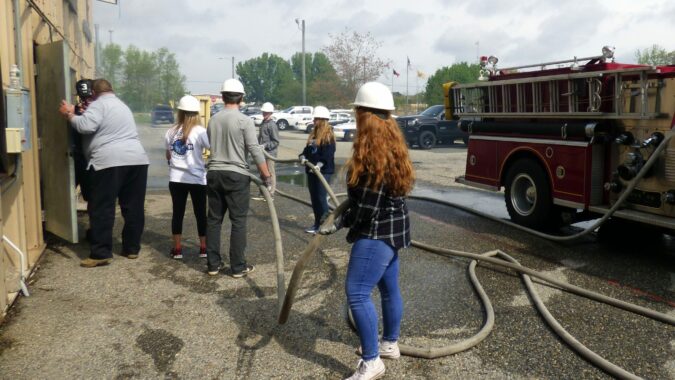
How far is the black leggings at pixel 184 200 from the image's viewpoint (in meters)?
5.95

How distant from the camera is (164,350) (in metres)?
3.92

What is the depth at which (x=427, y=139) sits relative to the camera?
22.2 meters

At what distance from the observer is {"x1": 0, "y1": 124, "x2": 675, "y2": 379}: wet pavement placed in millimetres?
3730

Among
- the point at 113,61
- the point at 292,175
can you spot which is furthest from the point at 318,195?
the point at 113,61

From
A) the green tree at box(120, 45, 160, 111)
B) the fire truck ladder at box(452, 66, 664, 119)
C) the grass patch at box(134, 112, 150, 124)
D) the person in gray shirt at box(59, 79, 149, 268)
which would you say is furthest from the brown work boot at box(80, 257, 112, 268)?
the green tree at box(120, 45, 160, 111)

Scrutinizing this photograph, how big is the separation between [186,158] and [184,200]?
474 millimetres

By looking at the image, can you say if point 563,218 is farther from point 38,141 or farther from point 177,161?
point 38,141

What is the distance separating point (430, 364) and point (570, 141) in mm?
4020

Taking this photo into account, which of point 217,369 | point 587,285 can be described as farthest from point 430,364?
point 587,285

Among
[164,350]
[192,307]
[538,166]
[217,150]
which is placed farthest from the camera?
[538,166]

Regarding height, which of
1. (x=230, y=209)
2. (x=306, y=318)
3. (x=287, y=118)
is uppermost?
(x=287, y=118)

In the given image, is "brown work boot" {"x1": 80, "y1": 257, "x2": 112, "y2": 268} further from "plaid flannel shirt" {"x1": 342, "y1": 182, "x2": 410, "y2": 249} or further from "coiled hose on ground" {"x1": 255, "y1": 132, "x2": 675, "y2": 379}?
"plaid flannel shirt" {"x1": 342, "y1": 182, "x2": 410, "y2": 249}

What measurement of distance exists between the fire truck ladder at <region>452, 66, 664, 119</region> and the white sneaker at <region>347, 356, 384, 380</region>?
4.07 m

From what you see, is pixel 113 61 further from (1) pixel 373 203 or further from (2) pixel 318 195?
(1) pixel 373 203
